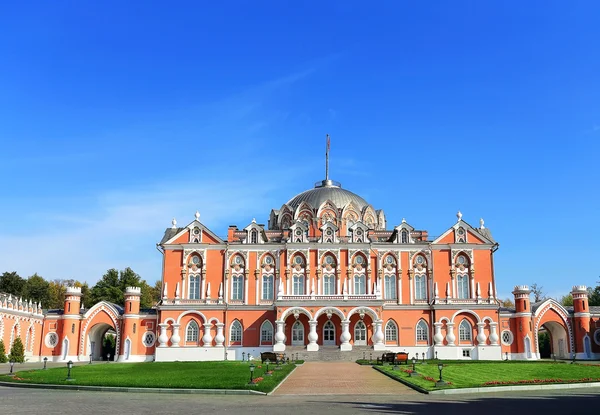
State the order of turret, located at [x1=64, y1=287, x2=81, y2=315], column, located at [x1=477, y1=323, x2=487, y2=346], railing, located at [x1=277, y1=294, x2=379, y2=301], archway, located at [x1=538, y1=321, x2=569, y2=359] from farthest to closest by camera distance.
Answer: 1. archway, located at [x1=538, y1=321, x2=569, y2=359]
2. turret, located at [x1=64, y1=287, x2=81, y2=315]
3. column, located at [x1=477, y1=323, x2=487, y2=346]
4. railing, located at [x1=277, y1=294, x2=379, y2=301]

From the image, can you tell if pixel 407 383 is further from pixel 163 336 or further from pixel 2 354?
pixel 2 354

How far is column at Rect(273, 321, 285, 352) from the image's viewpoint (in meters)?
49.8

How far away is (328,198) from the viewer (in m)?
61.5

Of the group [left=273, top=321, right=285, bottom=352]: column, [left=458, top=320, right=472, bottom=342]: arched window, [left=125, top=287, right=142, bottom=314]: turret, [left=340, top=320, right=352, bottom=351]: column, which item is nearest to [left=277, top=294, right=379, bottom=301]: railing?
[left=340, top=320, right=352, bottom=351]: column

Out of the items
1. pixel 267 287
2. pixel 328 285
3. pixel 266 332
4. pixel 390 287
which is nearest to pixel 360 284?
pixel 390 287

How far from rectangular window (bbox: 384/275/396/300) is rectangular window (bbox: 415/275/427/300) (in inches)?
77.4

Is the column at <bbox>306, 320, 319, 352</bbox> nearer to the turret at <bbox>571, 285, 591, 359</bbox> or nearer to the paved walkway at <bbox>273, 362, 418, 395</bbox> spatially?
the paved walkway at <bbox>273, 362, 418, 395</bbox>

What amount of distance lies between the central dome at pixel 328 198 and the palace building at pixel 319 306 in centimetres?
546

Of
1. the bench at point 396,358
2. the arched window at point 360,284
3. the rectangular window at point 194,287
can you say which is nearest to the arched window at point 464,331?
the arched window at point 360,284

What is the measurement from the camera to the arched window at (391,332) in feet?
173

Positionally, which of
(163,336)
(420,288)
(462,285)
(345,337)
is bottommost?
(345,337)

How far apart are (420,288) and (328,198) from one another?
13.4 metres

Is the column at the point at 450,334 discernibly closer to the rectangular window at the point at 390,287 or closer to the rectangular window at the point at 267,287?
the rectangular window at the point at 390,287

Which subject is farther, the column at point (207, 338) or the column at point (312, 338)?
the column at point (207, 338)
